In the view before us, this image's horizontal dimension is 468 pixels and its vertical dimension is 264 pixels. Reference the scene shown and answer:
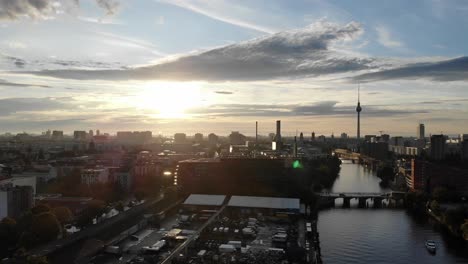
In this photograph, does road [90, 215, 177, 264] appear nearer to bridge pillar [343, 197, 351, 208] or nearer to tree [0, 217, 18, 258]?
tree [0, 217, 18, 258]

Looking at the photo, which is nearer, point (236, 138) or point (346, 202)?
point (346, 202)

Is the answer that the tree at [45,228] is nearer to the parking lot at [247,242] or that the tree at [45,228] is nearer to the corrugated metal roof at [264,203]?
the parking lot at [247,242]

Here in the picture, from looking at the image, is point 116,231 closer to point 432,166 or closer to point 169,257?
point 169,257


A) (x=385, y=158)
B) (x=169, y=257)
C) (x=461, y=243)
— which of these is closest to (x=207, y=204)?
(x=169, y=257)

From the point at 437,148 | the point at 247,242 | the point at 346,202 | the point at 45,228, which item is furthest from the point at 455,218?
the point at 437,148

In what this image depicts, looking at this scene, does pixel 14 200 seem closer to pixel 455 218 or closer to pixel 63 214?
pixel 63 214

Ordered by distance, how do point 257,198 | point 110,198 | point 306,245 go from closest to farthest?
point 306,245 → point 257,198 → point 110,198

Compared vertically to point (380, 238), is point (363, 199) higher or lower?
higher
